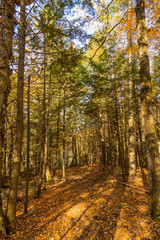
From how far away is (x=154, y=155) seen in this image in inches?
166

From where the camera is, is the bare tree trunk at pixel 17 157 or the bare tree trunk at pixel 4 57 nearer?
the bare tree trunk at pixel 4 57

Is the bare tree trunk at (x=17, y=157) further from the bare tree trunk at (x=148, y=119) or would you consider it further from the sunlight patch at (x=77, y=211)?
the bare tree trunk at (x=148, y=119)

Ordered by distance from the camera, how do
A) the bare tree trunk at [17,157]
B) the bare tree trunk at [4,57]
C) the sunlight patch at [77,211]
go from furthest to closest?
the sunlight patch at [77,211] < the bare tree trunk at [17,157] < the bare tree trunk at [4,57]

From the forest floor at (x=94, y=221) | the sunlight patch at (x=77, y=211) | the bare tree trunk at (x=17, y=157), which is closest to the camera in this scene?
the forest floor at (x=94, y=221)

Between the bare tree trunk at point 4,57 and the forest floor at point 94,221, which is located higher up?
the bare tree trunk at point 4,57

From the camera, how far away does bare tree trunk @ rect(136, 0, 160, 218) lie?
13.4 feet

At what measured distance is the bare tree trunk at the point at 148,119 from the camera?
161 inches

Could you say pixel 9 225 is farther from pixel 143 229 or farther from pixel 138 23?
Answer: pixel 138 23

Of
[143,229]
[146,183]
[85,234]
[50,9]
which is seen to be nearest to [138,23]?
[50,9]

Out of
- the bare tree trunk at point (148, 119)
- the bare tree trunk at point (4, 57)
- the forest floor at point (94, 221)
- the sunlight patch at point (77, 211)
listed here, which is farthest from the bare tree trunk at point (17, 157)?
the bare tree trunk at point (148, 119)

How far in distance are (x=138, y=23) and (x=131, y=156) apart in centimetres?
796

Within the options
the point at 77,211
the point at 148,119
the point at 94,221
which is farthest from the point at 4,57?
the point at 77,211

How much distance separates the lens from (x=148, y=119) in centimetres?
447

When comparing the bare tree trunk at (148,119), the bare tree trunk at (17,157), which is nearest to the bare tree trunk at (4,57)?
the bare tree trunk at (17,157)
